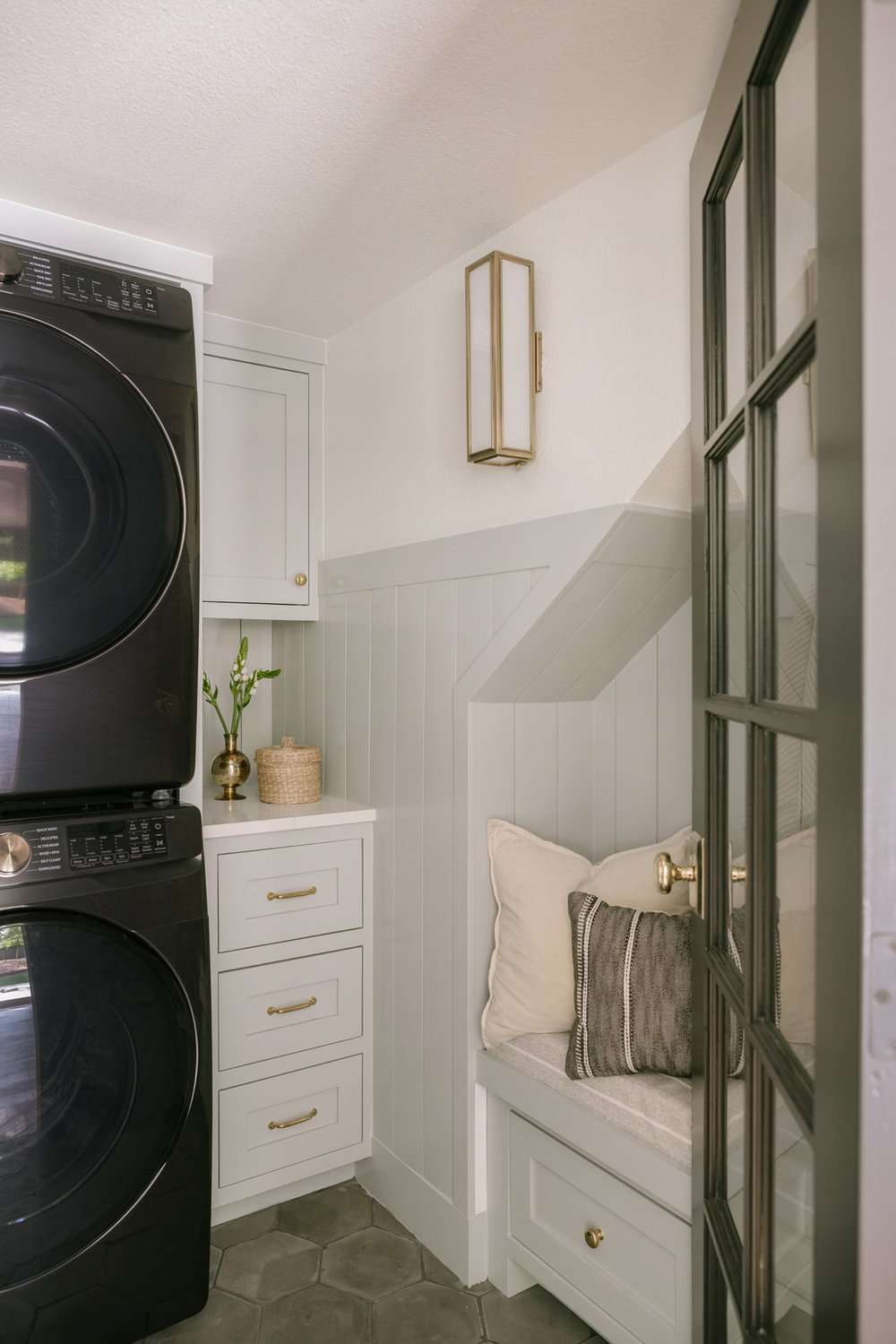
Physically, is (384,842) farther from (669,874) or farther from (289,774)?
(669,874)

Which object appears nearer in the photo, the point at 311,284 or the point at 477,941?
the point at 477,941

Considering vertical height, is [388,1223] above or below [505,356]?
below

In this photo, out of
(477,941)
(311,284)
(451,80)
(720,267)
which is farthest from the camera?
(311,284)

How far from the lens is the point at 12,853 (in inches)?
60.9

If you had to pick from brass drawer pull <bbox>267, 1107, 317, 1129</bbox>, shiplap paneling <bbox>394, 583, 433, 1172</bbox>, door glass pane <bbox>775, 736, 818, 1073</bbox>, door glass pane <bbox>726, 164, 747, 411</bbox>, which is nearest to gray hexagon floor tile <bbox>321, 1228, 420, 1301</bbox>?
shiplap paneling <bbox>394, 583, 433, 1172</bbox>

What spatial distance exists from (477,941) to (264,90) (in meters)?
1.67

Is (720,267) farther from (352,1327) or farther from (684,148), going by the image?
(352,1327)

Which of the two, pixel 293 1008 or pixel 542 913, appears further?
pixel 293 1008

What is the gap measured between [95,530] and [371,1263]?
1.68 meters

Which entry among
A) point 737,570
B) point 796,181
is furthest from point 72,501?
point 796,181

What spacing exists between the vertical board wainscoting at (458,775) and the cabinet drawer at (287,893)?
0.28 feet

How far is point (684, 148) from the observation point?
153 cm

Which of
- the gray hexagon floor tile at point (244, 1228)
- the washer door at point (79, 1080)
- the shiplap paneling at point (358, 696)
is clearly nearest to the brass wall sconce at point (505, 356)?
the shiplap paneling at point (358, 696)

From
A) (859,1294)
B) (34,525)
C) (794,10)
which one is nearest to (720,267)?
(794,10)
